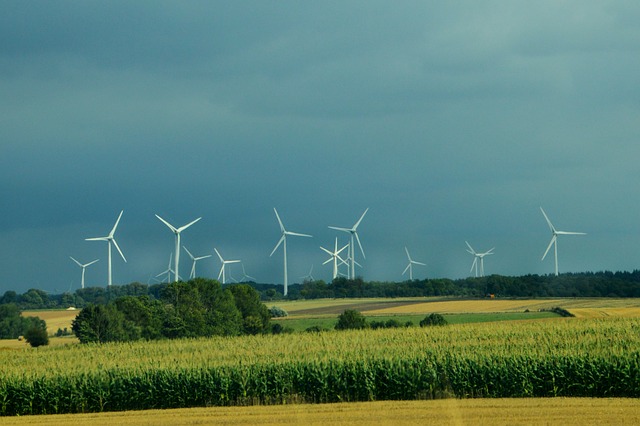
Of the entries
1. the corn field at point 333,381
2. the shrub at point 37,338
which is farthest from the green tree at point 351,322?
the corn field at point 333,381

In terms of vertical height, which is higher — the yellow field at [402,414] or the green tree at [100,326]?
the green tree at [100,326]

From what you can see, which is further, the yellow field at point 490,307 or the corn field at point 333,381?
the yellow field at point 490,307

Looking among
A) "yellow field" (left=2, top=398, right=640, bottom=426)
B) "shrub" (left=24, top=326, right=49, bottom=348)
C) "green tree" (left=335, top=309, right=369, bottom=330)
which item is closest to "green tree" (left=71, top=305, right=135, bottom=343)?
"shrub" (left=24, top=326, right=49, bottom=348)

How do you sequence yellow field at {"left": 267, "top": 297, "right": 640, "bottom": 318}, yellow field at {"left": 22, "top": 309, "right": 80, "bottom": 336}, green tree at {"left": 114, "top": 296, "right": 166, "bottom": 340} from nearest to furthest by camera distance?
green tree at {"left": 114, "top": 296, "right": 166, "bottom": 340} → yellow field at {"left": 267, "top": 297, "right": 640, "bottom": 318} → yellow field at {"left": 22, "top": 309, "right": 80, "bottom": 336}

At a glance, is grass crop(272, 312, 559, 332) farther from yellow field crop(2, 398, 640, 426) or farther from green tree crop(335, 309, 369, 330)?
yellow field crop(2, 398, 640, 426)

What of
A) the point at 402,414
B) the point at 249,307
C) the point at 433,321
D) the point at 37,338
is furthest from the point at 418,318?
the point at 402,414

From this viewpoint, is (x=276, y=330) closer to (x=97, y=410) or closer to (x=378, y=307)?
(x=378, y=307)

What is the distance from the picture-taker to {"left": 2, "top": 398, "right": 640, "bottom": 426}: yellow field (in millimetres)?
30234

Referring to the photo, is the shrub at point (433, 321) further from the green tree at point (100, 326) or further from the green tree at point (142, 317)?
the green tree at point (100, 326)

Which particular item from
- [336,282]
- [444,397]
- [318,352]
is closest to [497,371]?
[444,397]

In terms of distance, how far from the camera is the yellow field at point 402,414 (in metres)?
30.2

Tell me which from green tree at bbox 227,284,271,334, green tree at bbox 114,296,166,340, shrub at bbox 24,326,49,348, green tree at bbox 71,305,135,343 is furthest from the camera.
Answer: green tree at bbox 227,284,271,334

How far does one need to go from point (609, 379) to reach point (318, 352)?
17.3 metres

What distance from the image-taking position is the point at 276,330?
98.9m
